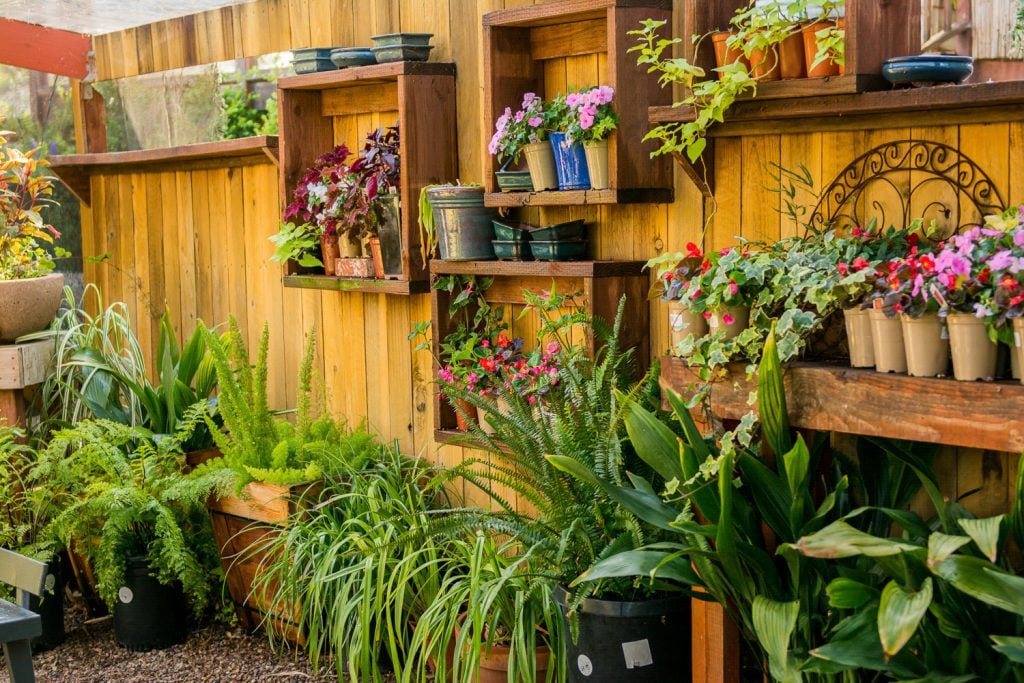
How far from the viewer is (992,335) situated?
2.09 m

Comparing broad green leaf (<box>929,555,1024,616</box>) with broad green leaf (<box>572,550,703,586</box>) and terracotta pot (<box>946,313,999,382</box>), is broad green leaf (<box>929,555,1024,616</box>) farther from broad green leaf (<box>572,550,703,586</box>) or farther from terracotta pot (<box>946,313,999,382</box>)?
broad green leaf (<box>572,550,703,586</box>)

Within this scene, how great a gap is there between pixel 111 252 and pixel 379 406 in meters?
1.79

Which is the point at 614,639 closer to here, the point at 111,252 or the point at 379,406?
the point at 379,406

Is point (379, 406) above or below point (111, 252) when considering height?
below

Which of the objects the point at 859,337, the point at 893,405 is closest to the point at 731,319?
the point at 859,337

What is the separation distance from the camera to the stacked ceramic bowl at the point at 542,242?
3129 mm

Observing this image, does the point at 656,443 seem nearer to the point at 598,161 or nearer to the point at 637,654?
the point at 637,654

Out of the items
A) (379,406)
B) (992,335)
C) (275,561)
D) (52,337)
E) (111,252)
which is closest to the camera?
(992,335)

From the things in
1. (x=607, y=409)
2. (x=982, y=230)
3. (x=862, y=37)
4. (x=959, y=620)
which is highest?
(x=862, y=37)

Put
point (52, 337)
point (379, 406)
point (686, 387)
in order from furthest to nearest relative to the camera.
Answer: point (52, 337)
point (379, 406)
point (686, 387)

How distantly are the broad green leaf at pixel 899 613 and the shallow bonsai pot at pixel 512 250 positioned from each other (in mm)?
1449

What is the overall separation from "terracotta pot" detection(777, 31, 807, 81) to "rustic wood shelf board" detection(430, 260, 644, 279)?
712 millimetres

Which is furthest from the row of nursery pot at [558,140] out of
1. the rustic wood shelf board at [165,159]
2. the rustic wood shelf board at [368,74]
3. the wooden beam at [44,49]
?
the wooden beam at [44,49]

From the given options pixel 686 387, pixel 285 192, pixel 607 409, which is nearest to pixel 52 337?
pixel 285 192
